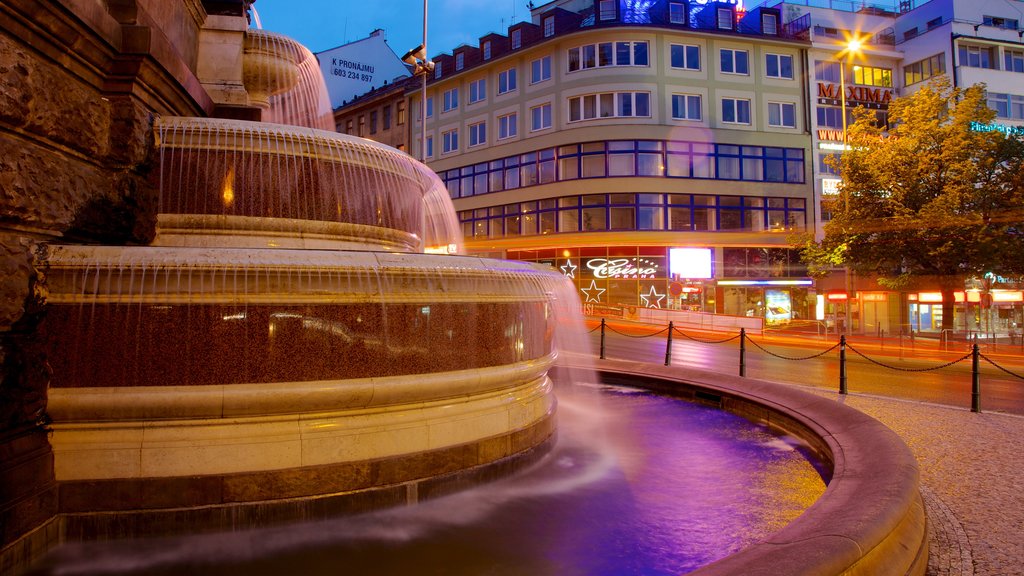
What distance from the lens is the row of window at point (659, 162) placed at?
40.6 metres

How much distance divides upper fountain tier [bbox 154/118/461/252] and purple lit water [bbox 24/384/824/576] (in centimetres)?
291

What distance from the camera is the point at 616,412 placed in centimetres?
855

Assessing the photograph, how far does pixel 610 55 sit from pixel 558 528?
40963mm

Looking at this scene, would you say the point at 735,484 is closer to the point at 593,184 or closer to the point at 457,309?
the point at 457,309

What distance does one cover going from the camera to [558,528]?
448 centimetres

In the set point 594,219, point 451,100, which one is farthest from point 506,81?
point 594,219

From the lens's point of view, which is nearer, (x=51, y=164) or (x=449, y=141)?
(x=51, y=164)

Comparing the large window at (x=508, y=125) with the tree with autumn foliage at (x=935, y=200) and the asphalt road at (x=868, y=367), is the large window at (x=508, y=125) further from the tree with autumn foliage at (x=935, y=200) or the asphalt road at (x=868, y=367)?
the tree with autumn foliage at (x=935, y=200)

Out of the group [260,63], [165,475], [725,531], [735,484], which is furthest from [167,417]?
[260,63]

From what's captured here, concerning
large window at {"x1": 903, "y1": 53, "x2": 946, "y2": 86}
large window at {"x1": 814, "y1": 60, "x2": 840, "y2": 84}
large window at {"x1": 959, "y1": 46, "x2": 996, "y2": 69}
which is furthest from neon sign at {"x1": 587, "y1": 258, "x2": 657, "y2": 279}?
large window at {"x1": 959, "y1": 46, "x2": 996, "y2": 69}

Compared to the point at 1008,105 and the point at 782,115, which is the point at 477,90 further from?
the point at 1008,105

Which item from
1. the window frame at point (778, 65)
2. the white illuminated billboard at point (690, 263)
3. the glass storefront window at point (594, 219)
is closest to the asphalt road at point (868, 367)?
the white illuminated billboard at point (690, 263)

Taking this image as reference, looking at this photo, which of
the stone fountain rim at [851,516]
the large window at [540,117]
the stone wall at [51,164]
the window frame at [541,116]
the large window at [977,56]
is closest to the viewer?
the stone fountain rim at [851,516]

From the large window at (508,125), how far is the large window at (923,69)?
29226 mm
